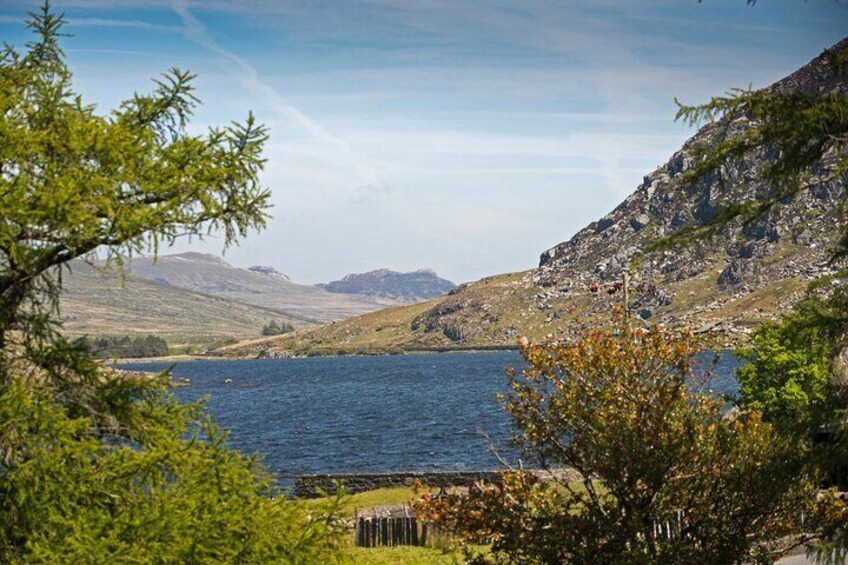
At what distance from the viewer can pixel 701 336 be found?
55.2 ft

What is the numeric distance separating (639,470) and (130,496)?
342 inches

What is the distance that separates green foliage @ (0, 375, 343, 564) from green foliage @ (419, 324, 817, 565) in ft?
20.4

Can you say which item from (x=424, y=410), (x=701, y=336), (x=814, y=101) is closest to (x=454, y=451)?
(x=424, y=410)

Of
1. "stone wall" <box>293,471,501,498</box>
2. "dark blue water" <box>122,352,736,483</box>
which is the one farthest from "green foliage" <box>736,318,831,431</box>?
"stone wall" <box>293,471,501,498</box>

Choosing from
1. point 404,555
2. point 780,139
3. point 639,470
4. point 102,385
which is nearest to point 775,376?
point 404,555

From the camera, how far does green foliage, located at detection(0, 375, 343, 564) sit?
359 inches

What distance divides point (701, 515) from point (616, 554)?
1.67 metres

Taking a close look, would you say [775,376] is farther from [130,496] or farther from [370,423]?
[370,423]

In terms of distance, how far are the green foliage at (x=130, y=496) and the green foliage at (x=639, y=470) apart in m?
6.21

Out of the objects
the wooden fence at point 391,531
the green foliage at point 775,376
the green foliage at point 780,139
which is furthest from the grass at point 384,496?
the green foliage at point 780,139

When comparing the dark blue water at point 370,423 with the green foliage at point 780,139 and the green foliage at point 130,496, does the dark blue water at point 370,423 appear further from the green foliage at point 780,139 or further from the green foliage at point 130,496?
the green foliage at point 130,496

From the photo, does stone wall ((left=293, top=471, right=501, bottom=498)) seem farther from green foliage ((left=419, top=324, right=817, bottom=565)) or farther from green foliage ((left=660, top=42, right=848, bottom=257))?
green foliage ((left=660, top=42, right=848, bottom=257))

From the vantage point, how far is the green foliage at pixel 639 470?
1539cm

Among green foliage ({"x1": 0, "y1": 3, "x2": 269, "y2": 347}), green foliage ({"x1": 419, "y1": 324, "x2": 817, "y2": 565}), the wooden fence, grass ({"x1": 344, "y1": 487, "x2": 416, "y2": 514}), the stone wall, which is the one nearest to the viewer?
green foliage ({"x1": 0, "y1": 3, "x2": 269, "y2": 347})
